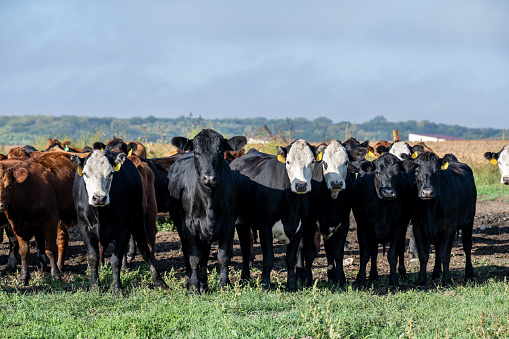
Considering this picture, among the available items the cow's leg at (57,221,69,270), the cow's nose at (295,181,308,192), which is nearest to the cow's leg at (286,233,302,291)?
the cow's nose at (295,181,308,192)

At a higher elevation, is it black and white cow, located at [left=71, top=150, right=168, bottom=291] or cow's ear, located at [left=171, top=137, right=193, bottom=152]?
cow's ear, located at [left=171, top=137, right=193, bottom=152]

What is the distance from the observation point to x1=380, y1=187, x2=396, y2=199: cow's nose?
8727mm

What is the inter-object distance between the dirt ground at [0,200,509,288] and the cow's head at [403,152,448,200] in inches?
58.6

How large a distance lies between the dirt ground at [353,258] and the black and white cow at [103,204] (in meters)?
1.87

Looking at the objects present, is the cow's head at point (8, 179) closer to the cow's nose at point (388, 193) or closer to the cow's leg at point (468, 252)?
the cow's nose at point (388, 193)

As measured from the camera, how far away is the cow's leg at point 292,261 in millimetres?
8492

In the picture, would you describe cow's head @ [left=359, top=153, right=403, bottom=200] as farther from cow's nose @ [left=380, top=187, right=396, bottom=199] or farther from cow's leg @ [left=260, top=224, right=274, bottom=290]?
cow's leg @ [left=260, top=224, right=274, bottom=290]

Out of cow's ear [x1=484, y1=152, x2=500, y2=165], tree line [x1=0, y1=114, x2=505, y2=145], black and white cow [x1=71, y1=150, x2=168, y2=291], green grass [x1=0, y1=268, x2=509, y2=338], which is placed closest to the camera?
green grass [x1=0, y1=268, x2=509, y2=338]

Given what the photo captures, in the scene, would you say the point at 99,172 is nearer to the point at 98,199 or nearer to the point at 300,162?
the point at 98,199

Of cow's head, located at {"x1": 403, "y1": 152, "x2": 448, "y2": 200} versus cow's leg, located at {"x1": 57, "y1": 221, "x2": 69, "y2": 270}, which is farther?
cow's leg, located at {"x1": 57, "y1": 221, "x2": 69, "y2": 270}

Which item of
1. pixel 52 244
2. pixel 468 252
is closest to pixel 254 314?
pixel 52 244

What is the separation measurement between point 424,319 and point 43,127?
16912 centimetres

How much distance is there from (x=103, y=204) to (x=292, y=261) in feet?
8.77

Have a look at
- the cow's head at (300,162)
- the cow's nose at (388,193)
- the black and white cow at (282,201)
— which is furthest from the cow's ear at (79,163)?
the cow's nose at (388,193)
